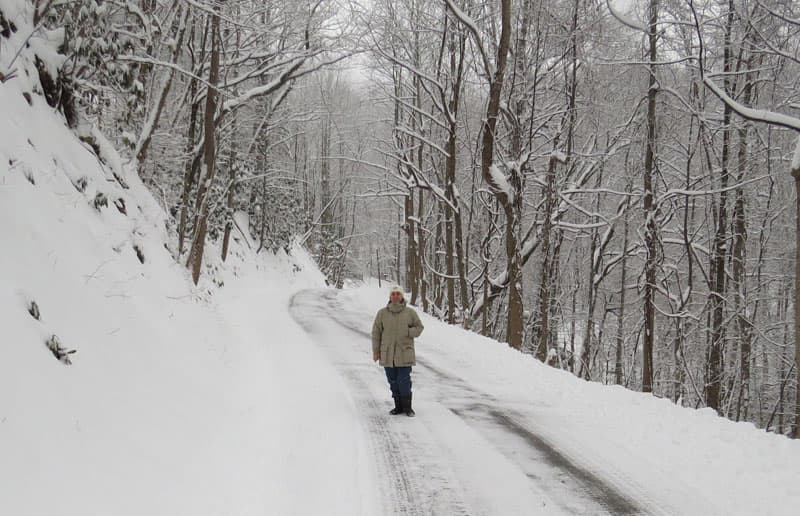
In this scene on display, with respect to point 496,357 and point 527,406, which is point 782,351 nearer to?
point 496,357

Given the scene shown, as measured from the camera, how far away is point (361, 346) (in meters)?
12.9

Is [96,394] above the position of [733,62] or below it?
below

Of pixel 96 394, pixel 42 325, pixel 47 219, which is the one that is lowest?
pixel 96 394

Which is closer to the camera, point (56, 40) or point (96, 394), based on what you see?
point (96, 394)

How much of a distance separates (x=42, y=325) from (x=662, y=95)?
62.0ft

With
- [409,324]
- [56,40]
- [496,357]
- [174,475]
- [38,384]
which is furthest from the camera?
[496,357]

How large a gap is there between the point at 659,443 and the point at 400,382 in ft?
10.5

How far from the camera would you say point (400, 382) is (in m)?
7.51

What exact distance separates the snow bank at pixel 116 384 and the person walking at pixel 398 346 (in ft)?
2.83

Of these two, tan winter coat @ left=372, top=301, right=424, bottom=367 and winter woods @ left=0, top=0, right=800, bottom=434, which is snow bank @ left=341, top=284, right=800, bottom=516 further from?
winter woods @ left=0, top=0, right=800, bottom=434

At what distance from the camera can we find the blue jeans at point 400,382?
295 inches

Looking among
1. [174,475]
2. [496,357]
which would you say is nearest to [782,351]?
[496,357]

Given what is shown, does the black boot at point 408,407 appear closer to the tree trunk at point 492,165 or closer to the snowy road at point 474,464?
the snowy road at point 474,464

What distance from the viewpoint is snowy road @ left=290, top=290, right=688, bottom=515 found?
188 inches
